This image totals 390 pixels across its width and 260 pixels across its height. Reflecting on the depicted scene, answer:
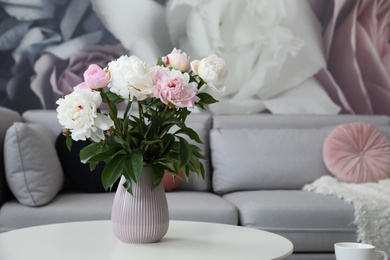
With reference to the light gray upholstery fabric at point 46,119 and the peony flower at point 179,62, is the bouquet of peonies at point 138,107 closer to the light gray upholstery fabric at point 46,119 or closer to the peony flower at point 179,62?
the peony flower at point 179,62

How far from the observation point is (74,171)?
2.61m

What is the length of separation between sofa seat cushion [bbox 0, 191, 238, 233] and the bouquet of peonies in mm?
897

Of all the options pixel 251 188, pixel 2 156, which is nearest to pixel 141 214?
pixel 2 156

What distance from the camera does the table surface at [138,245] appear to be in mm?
1268

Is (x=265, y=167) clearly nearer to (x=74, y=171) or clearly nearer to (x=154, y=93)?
(x=74, y=171)

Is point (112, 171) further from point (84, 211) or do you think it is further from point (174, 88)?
point (84, 211)

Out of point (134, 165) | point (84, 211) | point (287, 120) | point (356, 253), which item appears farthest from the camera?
point (287, 120)

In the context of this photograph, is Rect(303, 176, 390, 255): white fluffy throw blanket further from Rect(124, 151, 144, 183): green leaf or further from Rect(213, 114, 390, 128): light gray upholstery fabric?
Rect(124, 151, 144, 183): green leaf

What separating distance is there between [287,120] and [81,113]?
6.89ft

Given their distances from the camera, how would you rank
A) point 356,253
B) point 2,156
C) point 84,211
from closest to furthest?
1. point 356,253
2. point 84,211
3. point 2,156

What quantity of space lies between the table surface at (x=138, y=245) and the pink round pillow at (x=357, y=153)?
1.36 metres

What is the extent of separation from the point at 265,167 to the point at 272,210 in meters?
0.54

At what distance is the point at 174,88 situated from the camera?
4.22ft

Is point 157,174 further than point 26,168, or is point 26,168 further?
point 26,168
